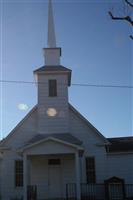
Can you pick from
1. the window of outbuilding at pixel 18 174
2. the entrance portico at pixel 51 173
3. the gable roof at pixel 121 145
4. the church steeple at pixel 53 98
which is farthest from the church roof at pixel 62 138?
the gable roof at pixel 121 145

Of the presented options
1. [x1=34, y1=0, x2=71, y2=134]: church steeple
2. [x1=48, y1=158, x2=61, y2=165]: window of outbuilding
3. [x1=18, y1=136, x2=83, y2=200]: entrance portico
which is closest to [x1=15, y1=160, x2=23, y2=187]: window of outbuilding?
[x1=18, y1=136, x2=83, y2=200]: entrance portico

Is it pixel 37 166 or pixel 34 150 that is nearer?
pixel 34 150

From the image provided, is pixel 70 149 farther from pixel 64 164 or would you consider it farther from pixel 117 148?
pixel 117 148

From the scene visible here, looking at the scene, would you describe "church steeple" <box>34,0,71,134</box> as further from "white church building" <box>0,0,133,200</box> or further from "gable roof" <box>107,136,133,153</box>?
"gable roof" <box>107,136,133,153</box>

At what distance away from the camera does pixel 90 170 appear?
28406 mm

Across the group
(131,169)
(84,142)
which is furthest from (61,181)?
(131,169)

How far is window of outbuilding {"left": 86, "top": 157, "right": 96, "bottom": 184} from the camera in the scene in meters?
28.2

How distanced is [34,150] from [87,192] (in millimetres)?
4469

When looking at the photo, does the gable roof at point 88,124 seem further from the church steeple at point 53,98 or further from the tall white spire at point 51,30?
the tall white spire at point 51,30

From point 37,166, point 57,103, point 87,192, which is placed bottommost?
point 87,192

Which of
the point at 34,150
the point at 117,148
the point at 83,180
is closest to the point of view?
the point at 34,150

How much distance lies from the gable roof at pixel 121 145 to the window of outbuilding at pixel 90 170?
169 cm

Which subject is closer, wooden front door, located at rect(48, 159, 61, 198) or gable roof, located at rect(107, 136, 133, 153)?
wooden front door, located at rect(48, 159, 61, 198)

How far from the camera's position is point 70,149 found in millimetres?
25750
